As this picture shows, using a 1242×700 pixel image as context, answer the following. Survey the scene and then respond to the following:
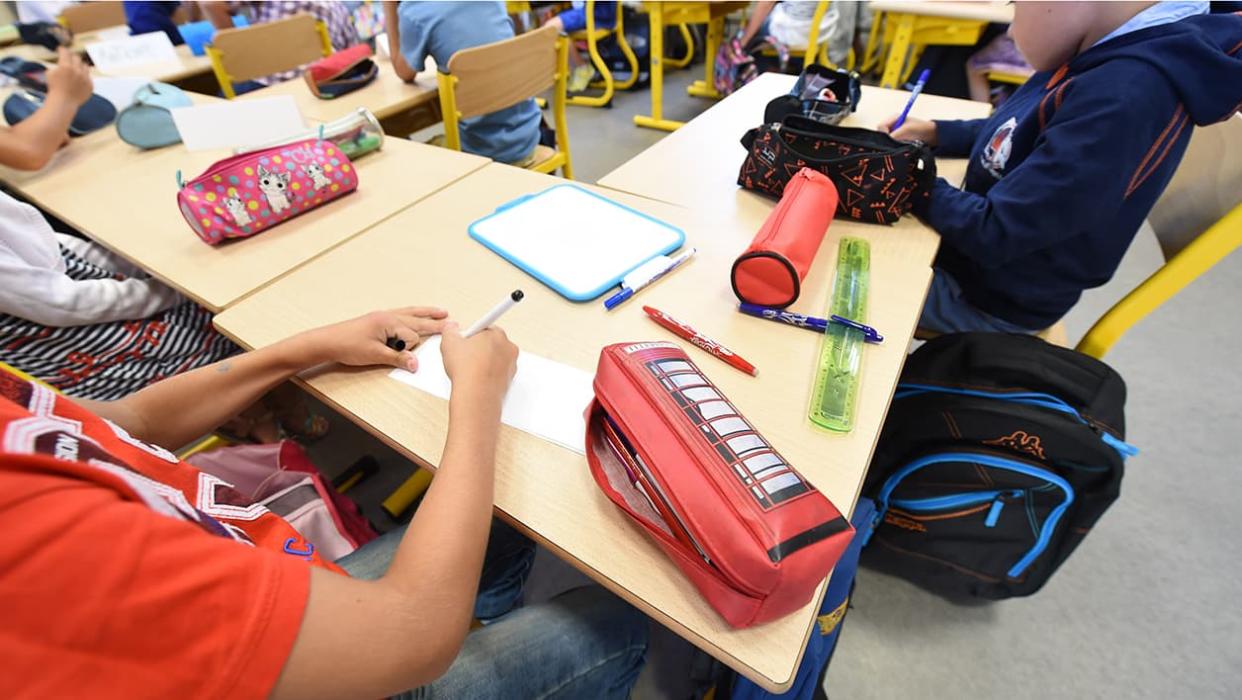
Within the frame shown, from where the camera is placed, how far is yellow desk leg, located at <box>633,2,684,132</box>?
3037 millimetres

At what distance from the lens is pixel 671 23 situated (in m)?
3.36

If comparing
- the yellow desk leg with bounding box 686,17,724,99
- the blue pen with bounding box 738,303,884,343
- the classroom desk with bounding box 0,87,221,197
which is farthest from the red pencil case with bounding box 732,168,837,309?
the yellow desk leg with bounding box 686,17,724,99

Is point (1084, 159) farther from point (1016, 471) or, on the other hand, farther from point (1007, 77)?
point (1007, 77)

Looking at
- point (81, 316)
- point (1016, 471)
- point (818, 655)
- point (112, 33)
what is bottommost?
point (818, 655)

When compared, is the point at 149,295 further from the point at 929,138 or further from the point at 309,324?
the point at 929,138

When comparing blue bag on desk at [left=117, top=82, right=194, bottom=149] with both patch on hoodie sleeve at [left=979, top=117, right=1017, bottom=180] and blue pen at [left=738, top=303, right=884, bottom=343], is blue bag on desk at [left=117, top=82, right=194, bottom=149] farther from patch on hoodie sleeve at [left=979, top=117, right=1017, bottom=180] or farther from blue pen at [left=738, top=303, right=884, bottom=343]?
patch on hoodie sleeve at [left=979, top=117, right=1017, bottom=180]

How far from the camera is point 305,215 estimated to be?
107 centimetres

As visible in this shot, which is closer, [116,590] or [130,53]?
[116,590]

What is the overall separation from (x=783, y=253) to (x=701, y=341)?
0.18m

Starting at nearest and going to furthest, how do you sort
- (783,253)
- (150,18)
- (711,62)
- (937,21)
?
1. (783,253)
2. (937,21)
3. (150,18)
4. (711,62)

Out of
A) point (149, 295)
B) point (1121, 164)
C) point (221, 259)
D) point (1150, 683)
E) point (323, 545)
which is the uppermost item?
point (1121, 164)

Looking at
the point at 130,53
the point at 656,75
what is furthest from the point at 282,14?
the point at 656,75

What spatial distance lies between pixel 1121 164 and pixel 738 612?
0.89m

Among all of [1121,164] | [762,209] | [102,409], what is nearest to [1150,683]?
[1121,164]
